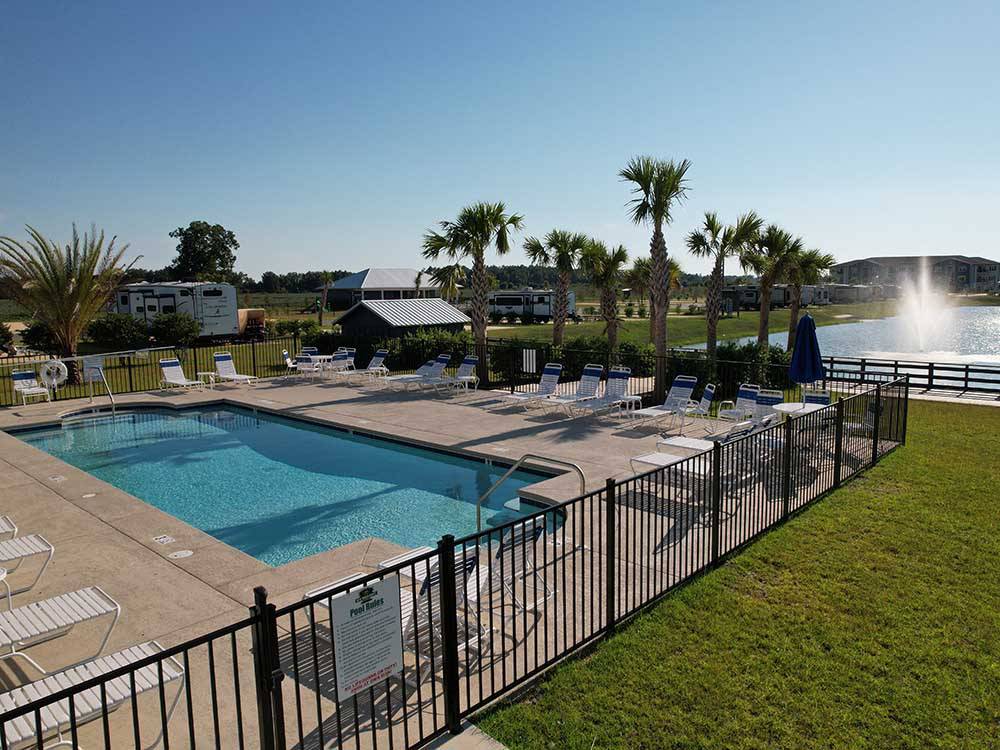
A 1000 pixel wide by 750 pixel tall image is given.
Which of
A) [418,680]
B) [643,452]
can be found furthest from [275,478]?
[418,680]

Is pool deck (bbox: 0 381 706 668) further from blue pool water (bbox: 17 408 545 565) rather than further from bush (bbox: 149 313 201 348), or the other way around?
bush (bbox: 149 313 201 348)

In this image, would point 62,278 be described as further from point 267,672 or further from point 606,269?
point 267,672

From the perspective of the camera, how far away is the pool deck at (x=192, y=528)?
19.8ft

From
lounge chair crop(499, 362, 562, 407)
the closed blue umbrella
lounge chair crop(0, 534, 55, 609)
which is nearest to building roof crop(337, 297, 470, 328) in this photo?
lounge chair crop(499, 362, 562, 407)

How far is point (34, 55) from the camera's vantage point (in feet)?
59.0

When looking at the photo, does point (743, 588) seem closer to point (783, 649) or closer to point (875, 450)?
point (783, 649)

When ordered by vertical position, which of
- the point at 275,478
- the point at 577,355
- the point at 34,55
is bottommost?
the point at 275,478

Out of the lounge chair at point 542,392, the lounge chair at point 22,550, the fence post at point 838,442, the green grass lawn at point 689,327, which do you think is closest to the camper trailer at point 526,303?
the green grass lawn at point 689,327

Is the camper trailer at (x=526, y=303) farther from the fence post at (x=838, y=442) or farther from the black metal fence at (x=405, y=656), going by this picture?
the black metal fence at (x=405, y=656)

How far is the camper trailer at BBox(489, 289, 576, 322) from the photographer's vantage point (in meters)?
58.7

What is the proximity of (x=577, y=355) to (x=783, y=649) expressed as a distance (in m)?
14.5

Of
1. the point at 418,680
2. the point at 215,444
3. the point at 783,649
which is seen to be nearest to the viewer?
the point at 418,680

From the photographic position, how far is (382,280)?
58.6m

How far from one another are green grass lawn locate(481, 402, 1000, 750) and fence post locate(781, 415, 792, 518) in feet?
1.06
